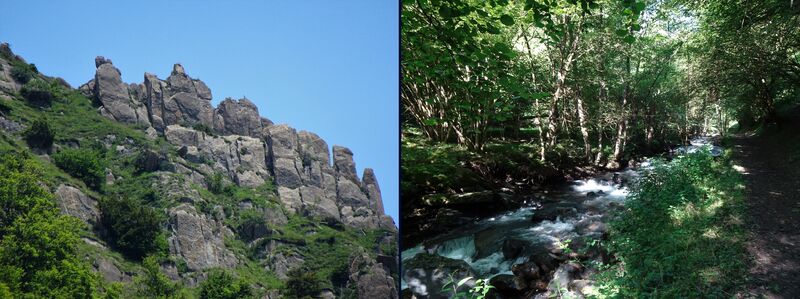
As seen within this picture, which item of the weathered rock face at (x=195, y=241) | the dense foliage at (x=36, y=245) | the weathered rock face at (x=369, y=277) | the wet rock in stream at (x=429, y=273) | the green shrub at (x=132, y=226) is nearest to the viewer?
the dense foliage at (x=36, y=245)

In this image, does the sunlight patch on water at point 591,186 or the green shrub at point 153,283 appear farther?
the sunlight patch on water at point 591,186

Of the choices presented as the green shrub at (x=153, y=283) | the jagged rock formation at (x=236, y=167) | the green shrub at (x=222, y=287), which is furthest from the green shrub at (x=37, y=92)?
the green shrub at (x=222, y=287)

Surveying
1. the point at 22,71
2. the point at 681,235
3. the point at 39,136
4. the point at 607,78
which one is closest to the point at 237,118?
the point at 39,136

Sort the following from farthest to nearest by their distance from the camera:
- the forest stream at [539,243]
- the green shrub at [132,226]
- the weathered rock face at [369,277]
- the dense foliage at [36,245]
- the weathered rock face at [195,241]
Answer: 1. the weathered rock face at [369,277]
2. the forest stream at [539,243]
3. the weathered rock face at [195,241]
4. the green shrub at [132,226]
5. the dense foliage at [36,245]

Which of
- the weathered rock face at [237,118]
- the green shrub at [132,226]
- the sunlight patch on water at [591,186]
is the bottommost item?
the green shrub at [132,226]

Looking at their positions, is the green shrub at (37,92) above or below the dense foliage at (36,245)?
above

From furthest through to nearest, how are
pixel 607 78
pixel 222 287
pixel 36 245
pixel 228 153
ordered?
pixel 607 78, pixel 228 153, pixel 222 287, pixel 36 245

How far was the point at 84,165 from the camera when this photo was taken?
2217 millimetres

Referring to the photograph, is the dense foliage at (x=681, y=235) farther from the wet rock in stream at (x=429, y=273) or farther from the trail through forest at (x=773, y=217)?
the wet rock in stream at (x=429, y=273)

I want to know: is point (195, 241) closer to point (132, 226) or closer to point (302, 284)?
point (132, 226)

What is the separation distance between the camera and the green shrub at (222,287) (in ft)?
7.84

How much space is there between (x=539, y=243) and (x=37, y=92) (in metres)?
2.68

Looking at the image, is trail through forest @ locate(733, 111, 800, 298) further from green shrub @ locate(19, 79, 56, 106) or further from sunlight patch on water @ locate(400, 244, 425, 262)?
green shrub @ locate(19, 79, 56, 106)

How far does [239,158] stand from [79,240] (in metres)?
0.82
